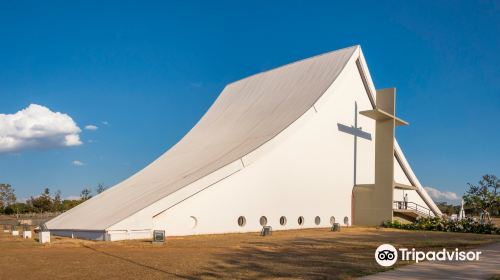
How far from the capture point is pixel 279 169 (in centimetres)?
2155

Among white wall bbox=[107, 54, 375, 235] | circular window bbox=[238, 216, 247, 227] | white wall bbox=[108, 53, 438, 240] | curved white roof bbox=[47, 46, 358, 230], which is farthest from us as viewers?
Result: circular window bbox=[238, 216, 247, 227]

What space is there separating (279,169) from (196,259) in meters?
11.2

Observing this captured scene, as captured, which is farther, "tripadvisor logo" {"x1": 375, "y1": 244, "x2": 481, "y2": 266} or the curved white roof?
the curved white roof

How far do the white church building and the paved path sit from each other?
10312mm

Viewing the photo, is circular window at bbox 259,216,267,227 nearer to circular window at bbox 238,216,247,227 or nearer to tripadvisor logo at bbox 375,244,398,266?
circular window at bbox 238,216,247,227

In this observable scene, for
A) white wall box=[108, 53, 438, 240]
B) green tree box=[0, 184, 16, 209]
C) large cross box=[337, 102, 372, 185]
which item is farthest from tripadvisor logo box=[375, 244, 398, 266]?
green tree box=[0, 184, 16, 209]

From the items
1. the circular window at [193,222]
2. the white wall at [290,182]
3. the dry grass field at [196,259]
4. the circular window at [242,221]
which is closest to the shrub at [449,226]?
the white wall at [290,182]

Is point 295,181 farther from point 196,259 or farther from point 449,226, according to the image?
point 196,259

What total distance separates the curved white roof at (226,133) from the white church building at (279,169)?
0.10 m

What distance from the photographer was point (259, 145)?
2039cm

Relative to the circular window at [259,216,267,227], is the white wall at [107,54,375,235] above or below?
above

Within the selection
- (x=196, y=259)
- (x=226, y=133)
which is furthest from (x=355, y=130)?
(x=196, y=259)

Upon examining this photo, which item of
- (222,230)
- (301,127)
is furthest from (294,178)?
(222,230)

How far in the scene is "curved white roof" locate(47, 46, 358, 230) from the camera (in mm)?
18828
